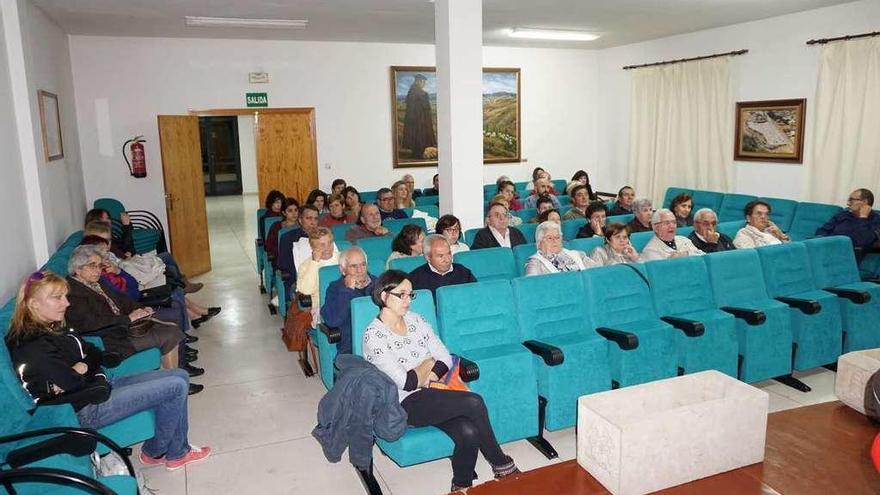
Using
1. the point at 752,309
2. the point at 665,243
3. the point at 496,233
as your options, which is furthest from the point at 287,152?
the point at 752,309

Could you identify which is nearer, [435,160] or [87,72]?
[87,72]

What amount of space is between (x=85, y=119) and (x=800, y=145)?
9574mm

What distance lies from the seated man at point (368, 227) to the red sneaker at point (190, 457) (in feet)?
8.72

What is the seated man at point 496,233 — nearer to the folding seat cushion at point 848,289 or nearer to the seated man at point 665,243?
the seated man at point 665,243

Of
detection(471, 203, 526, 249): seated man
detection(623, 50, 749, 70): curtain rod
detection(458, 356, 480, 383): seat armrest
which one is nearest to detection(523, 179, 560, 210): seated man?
detection(471, 203, 526, 249): seated man

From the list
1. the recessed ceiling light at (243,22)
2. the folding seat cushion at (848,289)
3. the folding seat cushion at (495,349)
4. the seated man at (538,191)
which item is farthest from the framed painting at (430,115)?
the folding seat cushion at (495,349)

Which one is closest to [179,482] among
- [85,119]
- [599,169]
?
[85,119]

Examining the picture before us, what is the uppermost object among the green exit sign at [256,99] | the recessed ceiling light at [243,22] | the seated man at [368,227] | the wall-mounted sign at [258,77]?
the recessed ceiling light at [243,22]

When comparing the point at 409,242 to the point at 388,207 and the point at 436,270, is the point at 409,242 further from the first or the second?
the point at 388,207

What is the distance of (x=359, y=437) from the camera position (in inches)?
118

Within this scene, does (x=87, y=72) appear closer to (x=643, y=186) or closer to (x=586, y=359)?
(x=586, y=359)

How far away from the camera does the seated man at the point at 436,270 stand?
418cm

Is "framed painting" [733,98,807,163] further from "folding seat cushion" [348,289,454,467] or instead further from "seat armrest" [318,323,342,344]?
"folding seat cushion" [348,289,454,467]

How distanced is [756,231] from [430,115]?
6015mm
